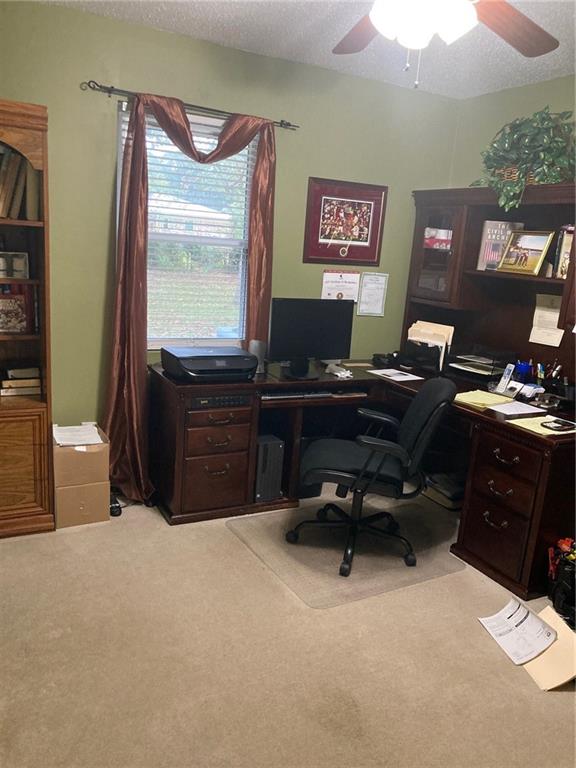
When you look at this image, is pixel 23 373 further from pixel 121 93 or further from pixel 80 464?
pixel 121 93

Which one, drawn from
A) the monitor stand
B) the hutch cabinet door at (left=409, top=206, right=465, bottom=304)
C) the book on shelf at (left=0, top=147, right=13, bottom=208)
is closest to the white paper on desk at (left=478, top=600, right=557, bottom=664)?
the monitor stand

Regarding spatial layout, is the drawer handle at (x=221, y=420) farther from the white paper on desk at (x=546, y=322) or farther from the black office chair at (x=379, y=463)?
the white paper on desk at (x=546, y=322)

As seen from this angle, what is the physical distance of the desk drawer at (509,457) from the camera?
2641mm

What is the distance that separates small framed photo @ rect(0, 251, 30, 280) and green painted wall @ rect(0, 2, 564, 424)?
0.83ft

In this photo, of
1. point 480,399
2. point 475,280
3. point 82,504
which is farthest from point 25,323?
point 475,280

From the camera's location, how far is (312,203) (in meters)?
3.75

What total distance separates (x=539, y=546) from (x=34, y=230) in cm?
276

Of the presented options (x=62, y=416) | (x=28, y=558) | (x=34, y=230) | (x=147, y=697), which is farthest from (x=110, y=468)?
(x=147, y=697)

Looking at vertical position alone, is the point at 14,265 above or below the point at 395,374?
above

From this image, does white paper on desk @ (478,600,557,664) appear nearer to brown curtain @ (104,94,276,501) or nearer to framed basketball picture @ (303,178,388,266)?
brown curtain @ (104,94,276,501)

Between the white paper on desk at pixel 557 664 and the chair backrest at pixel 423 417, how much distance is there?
2.92 ft

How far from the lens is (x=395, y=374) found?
3.68m

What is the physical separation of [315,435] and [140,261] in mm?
1542

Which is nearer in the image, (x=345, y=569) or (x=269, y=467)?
(x=345, y=569)
